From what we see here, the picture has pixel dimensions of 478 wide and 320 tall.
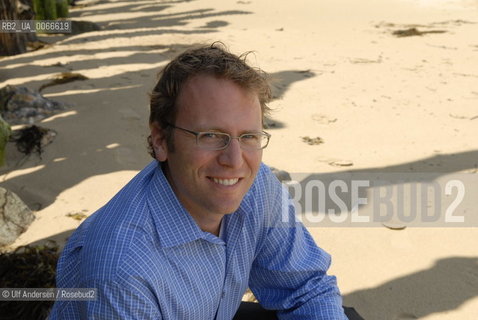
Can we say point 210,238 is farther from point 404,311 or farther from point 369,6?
point 369,6

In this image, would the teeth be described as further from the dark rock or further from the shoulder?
the dark rock

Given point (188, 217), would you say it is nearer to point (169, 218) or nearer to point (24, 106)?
point (169, 218)

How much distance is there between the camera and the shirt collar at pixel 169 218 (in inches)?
69.1

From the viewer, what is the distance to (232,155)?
1.83 m

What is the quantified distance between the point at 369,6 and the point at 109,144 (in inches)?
346

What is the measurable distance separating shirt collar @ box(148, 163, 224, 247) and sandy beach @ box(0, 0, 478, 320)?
66.2 inches

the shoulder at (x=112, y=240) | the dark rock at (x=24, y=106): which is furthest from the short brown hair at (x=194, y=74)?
the dark rock at (x=24, y=106)

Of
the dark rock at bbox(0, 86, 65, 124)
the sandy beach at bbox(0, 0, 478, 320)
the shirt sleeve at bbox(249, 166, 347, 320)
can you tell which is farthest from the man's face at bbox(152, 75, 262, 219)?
the dark rock at bbox(0, 86, 65, 124)

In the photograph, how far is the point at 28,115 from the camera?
5.80 m

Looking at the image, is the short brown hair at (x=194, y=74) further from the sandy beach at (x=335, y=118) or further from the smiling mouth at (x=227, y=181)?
the sandy beach at (x=335, y=118)

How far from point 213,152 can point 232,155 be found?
0.21 feet

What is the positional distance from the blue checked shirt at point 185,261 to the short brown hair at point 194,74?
0.21m

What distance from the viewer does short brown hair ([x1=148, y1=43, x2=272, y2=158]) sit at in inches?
72.0

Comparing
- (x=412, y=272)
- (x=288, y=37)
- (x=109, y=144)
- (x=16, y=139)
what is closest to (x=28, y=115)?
(x=16, y=139)
